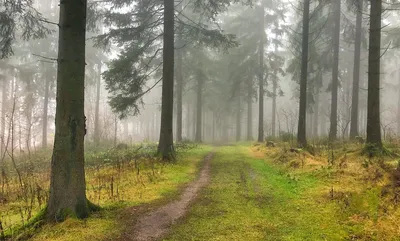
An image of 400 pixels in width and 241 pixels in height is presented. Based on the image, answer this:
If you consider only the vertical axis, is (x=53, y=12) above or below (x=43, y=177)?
above

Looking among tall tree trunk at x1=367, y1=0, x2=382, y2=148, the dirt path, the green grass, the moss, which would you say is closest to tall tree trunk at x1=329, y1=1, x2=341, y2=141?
tall tree trunk at x1=367, y1=0, x2=382, y2=148

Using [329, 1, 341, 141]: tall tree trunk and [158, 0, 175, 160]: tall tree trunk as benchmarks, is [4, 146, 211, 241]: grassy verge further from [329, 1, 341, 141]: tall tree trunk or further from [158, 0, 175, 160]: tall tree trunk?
[329, 1, 341, 141]: tall tree trunk

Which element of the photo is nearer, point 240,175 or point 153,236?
point 153,236

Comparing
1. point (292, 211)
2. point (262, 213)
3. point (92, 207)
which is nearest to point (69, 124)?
point (92, 207)

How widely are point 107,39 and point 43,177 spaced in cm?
627

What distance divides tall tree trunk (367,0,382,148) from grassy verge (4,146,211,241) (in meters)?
5.79

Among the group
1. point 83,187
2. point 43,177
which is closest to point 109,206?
point 83,187

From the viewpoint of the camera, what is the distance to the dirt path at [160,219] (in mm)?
4512

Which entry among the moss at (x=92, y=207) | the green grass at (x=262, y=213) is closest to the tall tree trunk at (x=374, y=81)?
the green grass at (x=262, y=213)

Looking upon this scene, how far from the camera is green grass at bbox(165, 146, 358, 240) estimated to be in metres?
4.43

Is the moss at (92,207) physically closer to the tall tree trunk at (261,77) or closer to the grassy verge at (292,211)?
the grassy verge at (292,211)

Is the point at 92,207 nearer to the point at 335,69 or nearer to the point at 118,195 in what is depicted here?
the point at 118,195

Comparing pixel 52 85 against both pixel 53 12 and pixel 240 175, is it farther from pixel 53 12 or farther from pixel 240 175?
pixel 240 175

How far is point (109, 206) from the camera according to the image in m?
5.79
